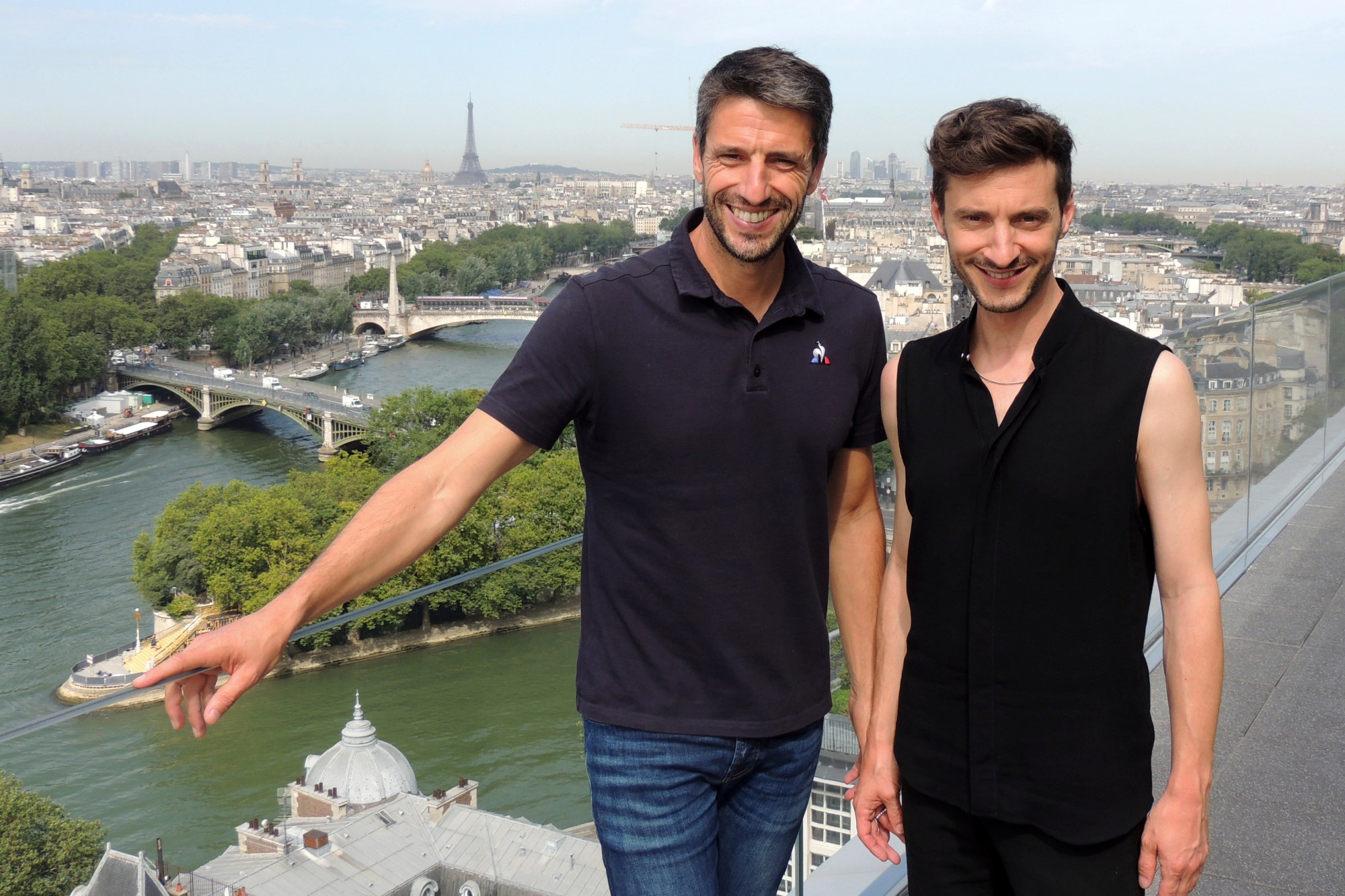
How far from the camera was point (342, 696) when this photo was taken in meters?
5.50

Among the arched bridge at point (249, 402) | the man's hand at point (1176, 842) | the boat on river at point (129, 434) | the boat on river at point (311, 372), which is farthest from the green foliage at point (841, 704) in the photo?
the boat on river at point (311, 372)

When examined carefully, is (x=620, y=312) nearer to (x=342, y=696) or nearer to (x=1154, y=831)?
(x=1154, y=831)

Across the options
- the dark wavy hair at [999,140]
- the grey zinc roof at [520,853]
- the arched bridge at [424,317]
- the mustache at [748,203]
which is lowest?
the arched bridge at [424,317]

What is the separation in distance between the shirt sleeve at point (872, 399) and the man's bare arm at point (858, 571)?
0.03 metres

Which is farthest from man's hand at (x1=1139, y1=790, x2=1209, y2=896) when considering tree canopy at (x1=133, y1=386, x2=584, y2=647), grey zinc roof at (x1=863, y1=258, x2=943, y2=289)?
grey zinc roof at (x1=863, y1=258, x2=943, y2=289)

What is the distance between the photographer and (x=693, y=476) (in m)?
0.94

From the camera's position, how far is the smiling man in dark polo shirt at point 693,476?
0.94 metres

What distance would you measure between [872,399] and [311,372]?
26.3 metres

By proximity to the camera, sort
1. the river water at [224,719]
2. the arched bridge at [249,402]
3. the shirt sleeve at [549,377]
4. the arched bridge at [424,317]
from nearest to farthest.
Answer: the shirt sleeve at [549,377]
the river water at [224,719]
the arched bridge at [249,402]
the arched bridge at [424,317]

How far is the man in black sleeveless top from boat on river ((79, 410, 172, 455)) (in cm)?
1910

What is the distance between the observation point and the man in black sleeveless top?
88 centimetres

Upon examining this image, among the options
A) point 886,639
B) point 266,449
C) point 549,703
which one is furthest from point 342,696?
point 266,449

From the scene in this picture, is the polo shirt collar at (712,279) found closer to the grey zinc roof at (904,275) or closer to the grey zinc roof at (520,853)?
the grey zinc roof at (520,853)

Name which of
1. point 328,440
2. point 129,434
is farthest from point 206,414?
point 328,440
